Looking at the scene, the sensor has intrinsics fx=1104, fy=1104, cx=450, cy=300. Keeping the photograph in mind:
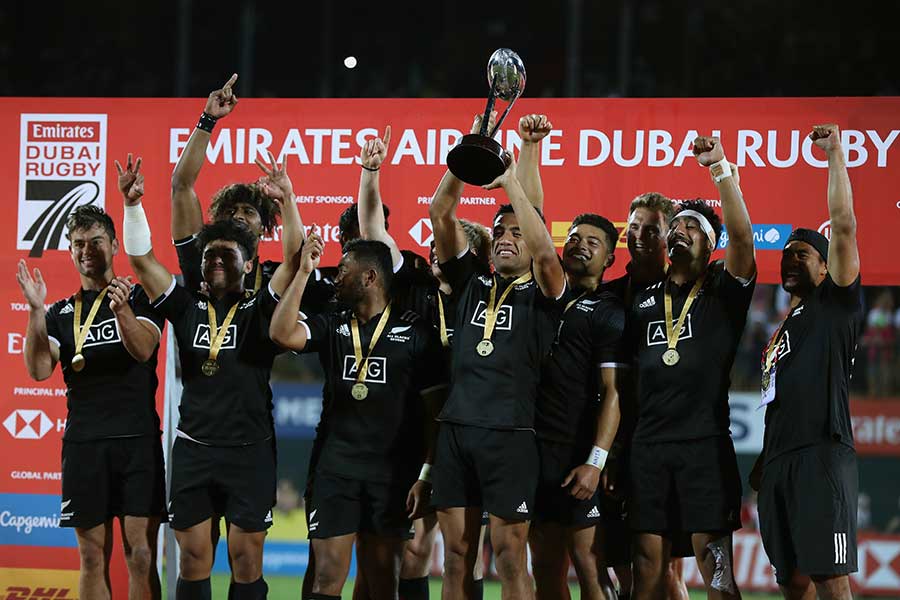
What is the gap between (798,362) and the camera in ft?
15.0

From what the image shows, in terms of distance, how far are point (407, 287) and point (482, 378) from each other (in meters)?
0.90

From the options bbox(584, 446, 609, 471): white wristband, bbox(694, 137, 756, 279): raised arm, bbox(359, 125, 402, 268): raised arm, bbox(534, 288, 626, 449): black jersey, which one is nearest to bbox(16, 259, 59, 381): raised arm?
bbox(359, 125, 402, 268): raised arm

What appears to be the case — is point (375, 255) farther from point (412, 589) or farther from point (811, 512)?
point (811, 512)

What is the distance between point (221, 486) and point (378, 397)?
0.78 meters

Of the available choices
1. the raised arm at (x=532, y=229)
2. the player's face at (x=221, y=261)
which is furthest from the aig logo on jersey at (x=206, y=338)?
the raised arm at (x=532, y=229)

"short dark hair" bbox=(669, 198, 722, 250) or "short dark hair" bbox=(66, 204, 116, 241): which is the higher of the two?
"short dark hair" bbox=(669, 198, 722, 250)

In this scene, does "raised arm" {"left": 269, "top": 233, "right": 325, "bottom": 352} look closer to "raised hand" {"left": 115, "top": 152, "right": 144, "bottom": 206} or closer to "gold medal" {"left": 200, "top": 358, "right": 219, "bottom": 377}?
"gold medal" {"left": 200, "top": 358, "right": 219, "bottom": 377}

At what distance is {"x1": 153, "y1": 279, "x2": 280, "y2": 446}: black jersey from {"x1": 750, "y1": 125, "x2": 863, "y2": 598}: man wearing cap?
218 cm

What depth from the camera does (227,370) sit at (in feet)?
15.8

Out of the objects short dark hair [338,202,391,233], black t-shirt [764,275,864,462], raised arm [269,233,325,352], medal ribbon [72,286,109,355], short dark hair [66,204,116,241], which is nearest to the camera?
black t-shirt [764,275,864,462]

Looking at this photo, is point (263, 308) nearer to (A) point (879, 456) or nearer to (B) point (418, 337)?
(B) point (418, 337)

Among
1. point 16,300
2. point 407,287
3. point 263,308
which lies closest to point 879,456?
point 407,287

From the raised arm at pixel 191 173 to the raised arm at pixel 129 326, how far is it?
49 centimetres

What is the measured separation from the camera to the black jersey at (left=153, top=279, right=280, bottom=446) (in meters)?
4.79
